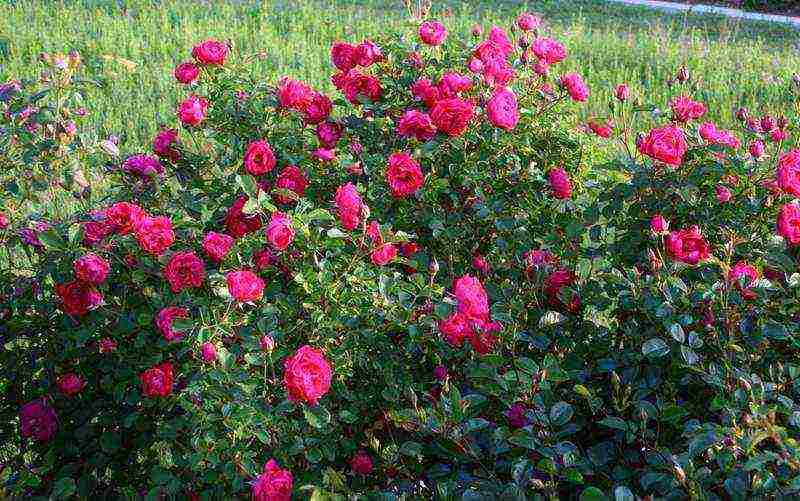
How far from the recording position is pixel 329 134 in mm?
2428

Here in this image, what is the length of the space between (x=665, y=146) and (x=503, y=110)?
0.39 meters

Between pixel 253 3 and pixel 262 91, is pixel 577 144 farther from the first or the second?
pixel 253 3

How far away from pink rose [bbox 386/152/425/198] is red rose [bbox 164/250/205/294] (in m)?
0.47

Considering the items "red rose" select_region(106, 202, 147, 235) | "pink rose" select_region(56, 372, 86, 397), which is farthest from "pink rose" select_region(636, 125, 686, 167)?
"pink rose" select_region(56, 372, 86, 397)

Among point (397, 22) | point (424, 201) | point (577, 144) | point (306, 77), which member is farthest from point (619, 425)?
point (397, 22)

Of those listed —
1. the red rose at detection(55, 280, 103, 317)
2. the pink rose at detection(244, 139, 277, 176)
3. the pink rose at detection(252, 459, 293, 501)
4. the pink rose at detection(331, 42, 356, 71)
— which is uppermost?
the pink rose at detection(331, 42, 356, 71)

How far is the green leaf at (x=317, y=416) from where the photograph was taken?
5.88 ft

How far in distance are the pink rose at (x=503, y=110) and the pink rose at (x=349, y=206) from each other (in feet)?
1.48

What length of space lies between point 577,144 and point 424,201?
0.47m

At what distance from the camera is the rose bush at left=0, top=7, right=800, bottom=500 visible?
176cm

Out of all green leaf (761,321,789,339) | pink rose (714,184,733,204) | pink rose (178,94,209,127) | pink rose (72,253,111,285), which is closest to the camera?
green leaf (761,321,789,339)

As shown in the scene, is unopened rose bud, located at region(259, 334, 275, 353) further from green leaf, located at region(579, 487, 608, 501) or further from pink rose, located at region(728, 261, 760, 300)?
pink rose, located at region(728, 261, 760, 300)

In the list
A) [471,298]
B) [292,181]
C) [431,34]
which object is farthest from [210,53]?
[471,298]

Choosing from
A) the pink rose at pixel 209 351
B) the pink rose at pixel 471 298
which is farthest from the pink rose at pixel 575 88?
the pink rose at pixel 209 351
